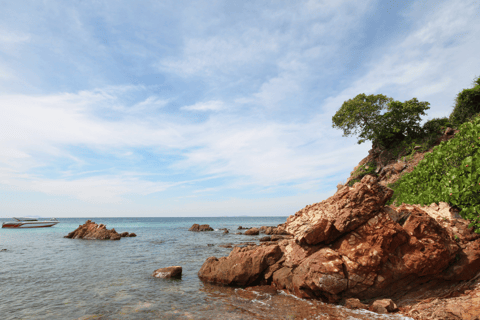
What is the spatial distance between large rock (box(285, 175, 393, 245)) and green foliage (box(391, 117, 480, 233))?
119 inches

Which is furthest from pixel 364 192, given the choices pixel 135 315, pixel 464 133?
pixel 135 315

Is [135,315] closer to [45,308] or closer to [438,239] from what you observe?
[45,308]

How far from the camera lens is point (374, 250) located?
10695mm

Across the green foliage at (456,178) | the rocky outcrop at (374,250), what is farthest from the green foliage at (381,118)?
the rocky outcrop at (374,250)

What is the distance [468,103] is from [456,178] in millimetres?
27154

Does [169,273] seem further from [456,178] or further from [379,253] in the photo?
[456,178]

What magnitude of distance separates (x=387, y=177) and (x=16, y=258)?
158 ft

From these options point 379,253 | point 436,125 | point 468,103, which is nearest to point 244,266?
point 379,253

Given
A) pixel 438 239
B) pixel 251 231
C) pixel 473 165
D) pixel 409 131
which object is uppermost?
pixel 409 131

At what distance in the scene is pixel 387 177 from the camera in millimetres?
34156

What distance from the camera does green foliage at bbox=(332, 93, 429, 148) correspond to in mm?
36531

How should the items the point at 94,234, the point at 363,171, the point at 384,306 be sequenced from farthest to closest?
the point at 94,234, the point at 363,171, the point at 384,306

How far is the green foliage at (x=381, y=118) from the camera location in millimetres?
36531

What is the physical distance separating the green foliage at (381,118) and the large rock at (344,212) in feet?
101
